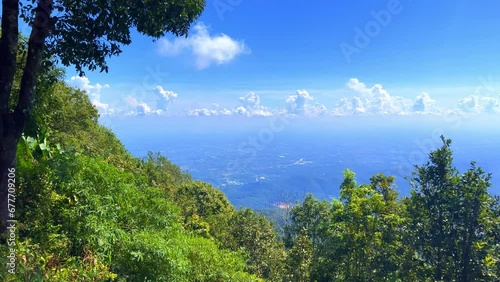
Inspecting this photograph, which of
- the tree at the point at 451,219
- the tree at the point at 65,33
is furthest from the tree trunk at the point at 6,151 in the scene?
the tree at the point at 451,219

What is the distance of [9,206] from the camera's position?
4793 millimetres

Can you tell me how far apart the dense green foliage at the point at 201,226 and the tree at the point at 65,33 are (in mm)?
433

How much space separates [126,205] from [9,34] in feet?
13.6

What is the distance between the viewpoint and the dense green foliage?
552 centimetres

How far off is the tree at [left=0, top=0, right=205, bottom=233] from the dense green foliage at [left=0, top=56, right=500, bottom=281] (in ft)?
1.42

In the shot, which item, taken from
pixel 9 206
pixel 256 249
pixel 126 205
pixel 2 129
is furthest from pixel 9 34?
pixel 256 249

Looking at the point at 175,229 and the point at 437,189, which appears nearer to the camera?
the point at 175,229

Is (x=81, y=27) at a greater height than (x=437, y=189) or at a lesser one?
greater

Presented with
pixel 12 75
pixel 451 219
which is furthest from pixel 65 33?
pixel 451 219

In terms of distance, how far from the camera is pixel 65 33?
4910 millimetres

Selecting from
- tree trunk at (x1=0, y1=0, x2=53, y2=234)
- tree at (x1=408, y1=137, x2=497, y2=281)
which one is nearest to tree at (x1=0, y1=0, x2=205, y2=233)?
tree trunk at (x1=0, y1=0, x2=53, y2=234)

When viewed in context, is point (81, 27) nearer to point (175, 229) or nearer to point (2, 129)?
point (2, 129)

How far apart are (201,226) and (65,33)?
1812cm

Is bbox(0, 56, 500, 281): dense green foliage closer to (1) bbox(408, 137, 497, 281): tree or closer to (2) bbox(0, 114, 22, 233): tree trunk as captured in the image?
(1) bbox(408, 137, 497, 281): tree
